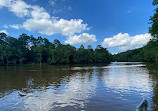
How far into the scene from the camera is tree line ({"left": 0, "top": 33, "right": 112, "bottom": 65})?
73688mm

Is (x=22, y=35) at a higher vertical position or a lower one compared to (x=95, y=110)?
higher

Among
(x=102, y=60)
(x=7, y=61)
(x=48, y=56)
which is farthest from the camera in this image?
(x=102, y=60)

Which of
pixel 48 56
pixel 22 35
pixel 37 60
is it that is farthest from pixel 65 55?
pixel 22 35

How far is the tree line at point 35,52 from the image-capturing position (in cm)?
7369

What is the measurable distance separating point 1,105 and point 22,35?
330 ft

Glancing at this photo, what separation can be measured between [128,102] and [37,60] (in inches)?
3332

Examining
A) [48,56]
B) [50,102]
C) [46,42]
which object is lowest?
[50,102]

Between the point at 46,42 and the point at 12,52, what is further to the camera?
the point at 46,42

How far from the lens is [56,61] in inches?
3275

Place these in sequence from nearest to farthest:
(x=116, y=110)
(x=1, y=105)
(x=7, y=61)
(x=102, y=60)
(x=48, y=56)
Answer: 1. (x=116, y=110)
2. (x=1, y=105)
3. (x=7, y=61)
4. (x=48, y=56)
5. (x=102, y=60)

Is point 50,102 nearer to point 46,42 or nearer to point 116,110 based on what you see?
point 116,110

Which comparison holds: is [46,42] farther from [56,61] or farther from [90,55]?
[90,55]

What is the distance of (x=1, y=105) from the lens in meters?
7.59

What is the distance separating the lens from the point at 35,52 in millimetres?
91188
